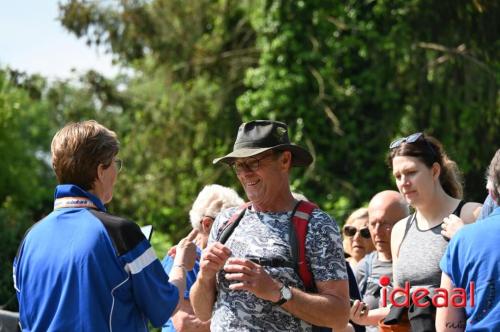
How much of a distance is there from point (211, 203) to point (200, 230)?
202mm

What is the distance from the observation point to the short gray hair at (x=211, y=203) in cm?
596

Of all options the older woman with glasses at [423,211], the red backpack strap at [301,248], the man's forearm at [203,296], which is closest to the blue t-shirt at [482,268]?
the red backpack strap at [301,248]

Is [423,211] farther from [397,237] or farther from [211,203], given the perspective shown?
[211,203]

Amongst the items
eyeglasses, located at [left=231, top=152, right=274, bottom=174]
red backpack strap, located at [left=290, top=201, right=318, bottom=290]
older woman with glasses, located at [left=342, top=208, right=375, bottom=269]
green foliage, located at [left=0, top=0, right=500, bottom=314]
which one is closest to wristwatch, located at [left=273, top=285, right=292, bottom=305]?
red backpack strap, located at [left=290, top=201, right=318, bottom=290]

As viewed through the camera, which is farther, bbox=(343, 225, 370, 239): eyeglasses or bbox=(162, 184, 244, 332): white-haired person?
bbox=(343, 225, 370, 239): eyeglasses

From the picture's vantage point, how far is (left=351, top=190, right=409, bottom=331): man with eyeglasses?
6004 mm

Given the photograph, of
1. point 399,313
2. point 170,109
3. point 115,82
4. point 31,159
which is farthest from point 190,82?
point 31,159

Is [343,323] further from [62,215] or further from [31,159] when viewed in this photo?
[31,159]

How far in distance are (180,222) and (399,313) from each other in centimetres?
1396

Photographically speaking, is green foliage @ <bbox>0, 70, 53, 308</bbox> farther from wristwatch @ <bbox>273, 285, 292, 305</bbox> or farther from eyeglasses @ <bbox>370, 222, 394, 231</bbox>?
wristwatch @ <bbox>273, 285, 292, 305</bbox>

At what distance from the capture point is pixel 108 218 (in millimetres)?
4145

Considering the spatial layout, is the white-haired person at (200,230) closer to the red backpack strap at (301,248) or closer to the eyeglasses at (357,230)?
the eyeglasses at (357,230)

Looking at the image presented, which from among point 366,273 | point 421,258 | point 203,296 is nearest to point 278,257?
point 203,296

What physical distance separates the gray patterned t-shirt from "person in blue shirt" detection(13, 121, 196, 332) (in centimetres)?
30
